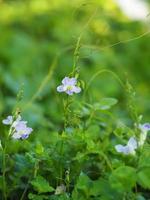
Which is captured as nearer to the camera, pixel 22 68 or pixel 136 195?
pixel 136 195

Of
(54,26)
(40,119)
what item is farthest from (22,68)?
(40,119)

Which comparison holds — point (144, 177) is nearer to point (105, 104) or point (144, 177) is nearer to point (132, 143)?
point (132, 143)

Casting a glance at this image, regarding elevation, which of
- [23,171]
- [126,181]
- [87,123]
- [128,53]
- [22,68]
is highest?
[128,53]

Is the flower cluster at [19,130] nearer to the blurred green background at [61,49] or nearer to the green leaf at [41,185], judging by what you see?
the green leaf at [41,185]

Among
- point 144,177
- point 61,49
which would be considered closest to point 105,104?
point 144,177

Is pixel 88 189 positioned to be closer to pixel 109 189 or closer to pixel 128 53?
pixel 109 189
